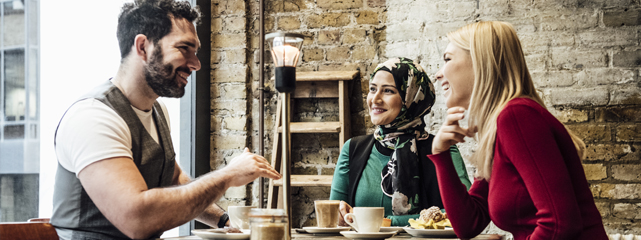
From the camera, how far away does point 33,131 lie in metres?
1.91

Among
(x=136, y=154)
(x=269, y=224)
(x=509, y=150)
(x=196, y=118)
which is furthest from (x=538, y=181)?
(x=196, y=118)

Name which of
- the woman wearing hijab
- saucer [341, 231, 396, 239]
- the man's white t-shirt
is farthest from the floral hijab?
the man's white t-shirt

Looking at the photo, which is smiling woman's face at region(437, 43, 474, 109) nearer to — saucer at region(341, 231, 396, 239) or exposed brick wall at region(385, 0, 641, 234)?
saucer at region(341, 231, 396, 239)

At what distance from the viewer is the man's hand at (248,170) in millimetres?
1438

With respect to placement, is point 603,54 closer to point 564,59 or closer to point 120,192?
point 564,59

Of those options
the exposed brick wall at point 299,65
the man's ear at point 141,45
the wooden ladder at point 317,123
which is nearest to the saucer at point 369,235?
the man's ear at point 141,45

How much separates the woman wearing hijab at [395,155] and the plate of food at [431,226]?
0.66 m

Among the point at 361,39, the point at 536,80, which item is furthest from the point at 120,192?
the point at 536,80

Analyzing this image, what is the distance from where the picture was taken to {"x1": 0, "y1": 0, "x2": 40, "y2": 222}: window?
A: 1796mm

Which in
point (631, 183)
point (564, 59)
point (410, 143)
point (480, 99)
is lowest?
point (631, 183)

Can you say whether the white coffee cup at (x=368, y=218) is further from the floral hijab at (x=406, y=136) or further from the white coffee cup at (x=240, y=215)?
the floral hijab at (x=406, y=136)

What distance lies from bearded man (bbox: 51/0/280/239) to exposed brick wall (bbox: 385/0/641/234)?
5.77ft

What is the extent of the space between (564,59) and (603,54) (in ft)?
0.62

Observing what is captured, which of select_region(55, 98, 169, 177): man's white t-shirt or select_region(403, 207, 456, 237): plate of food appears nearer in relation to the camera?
select_region(55, 98, 169, 177): man's white t-shirt
